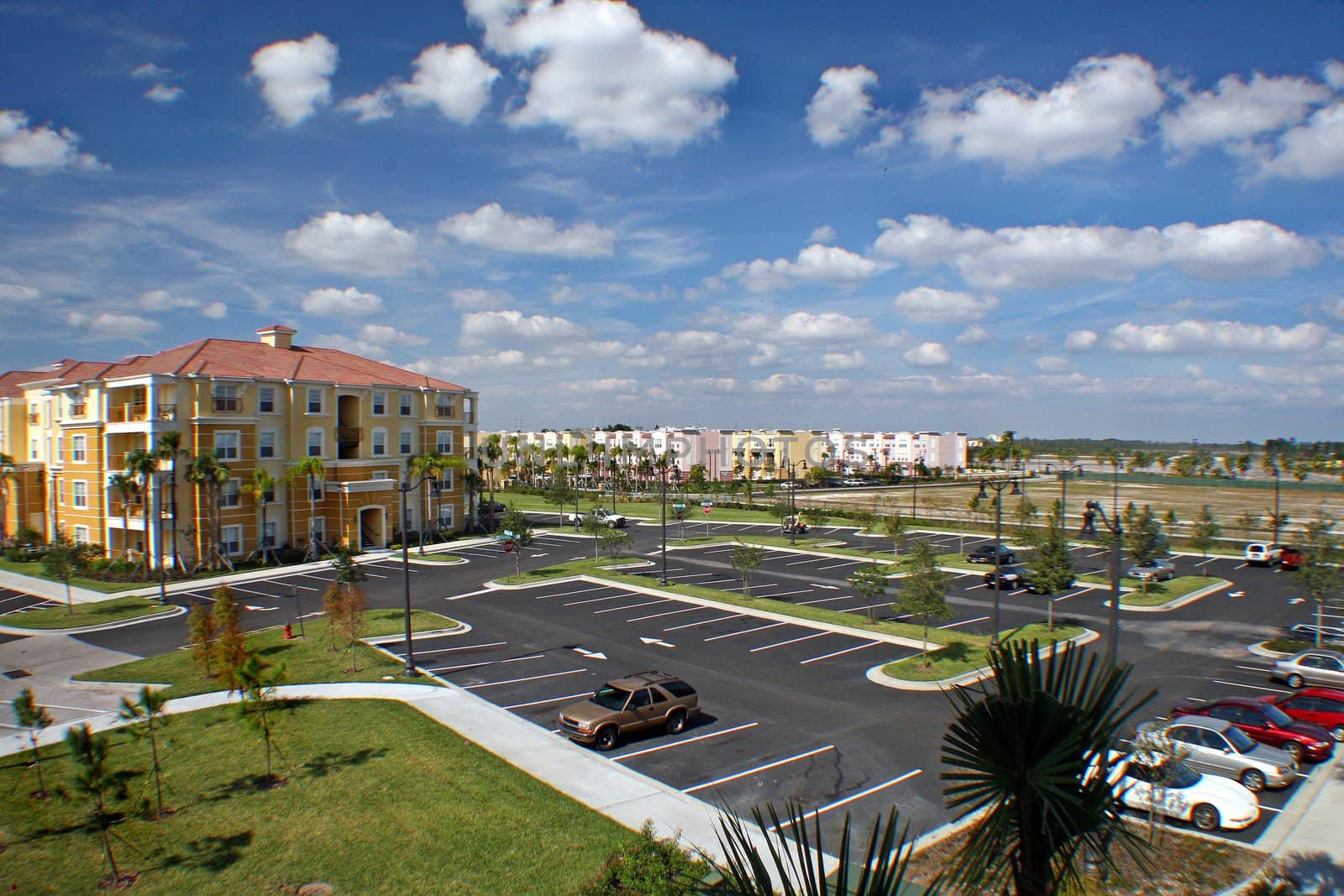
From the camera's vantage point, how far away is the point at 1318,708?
1869 cm

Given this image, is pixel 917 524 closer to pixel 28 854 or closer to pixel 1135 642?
pixel 1135 642

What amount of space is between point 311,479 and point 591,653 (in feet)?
102

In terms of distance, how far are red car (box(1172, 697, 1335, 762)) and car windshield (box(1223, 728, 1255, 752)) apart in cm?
96

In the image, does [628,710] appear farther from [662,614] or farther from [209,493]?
[209,493]

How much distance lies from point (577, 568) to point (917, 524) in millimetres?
34042

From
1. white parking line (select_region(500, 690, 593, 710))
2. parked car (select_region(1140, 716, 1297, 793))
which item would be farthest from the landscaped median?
parked car (select_region(1140, 716, 1297, 793))

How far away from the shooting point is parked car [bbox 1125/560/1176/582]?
1433 inches

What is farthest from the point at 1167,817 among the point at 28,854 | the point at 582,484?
the point at 582,484

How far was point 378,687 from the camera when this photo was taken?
21.1 meters

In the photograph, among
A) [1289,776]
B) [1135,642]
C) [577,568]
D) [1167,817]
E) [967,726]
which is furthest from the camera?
[577,568]

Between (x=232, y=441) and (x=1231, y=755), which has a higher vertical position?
(x=232, y=441)

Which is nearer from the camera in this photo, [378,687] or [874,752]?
[874,752]

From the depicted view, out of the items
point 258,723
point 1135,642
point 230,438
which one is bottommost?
point 1135,642

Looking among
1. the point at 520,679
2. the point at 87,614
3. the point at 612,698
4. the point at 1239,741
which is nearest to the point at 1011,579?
the point at 1239,741
